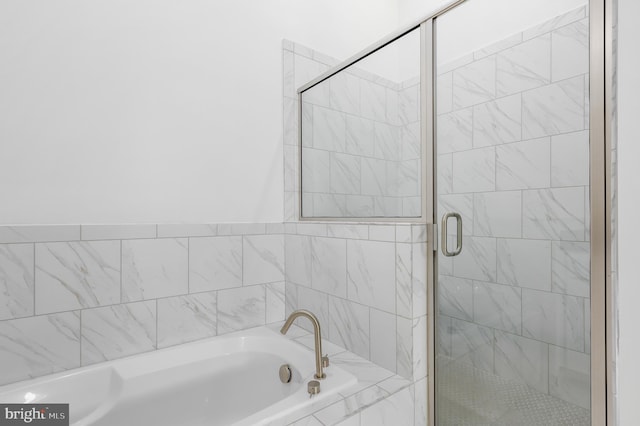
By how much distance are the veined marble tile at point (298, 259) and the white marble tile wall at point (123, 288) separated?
78 millimetres

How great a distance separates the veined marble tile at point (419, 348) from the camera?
52.9 inches

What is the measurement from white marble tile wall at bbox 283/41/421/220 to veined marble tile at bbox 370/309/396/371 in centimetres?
44

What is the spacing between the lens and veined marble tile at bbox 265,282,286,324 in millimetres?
1996

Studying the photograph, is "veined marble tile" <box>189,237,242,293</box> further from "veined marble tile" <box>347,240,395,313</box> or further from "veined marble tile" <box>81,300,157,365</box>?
"veined marble tile" <box>347,240,395,313</box>

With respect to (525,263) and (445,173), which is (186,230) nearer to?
(445,173)

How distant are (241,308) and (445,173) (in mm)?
1264

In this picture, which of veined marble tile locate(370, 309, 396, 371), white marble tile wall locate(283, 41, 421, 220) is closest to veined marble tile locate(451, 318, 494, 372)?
veined marble tile locate(370, 309, 396, 371)

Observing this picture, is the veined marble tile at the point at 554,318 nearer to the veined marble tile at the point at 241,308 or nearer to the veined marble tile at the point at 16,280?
the veined marble tile at the point at 241,308

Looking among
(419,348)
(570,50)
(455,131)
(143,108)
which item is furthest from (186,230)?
(570,50)

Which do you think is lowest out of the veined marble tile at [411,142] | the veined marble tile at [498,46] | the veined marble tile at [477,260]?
the veined marble tile at [477,260]

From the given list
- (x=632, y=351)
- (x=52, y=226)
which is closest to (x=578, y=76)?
(x=632, y=351)

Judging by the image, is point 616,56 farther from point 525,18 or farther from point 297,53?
point 297,53

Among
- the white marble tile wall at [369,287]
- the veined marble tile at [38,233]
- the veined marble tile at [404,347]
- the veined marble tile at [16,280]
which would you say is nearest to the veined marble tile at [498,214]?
the white marble tile wall at [369,287]

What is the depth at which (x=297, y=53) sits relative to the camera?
2.13 metres
